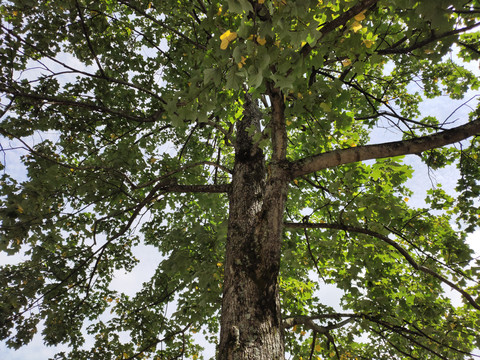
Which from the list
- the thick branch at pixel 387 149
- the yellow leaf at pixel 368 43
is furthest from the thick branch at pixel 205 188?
the yellow leaf at pixel 368 43

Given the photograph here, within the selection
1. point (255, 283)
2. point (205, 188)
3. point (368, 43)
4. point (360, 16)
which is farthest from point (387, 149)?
point (205, 188)

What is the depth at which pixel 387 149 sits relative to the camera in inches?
91.2

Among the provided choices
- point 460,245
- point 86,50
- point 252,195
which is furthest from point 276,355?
point 86,50

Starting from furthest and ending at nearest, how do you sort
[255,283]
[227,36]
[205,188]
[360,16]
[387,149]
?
[205,188] < [387,149] < [255,283] < [360,16] < [227,36]

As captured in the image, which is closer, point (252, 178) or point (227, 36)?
point (227, 36)

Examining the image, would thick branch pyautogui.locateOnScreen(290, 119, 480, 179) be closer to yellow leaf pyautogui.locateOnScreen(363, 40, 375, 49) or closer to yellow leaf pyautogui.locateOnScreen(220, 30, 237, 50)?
yellow leaf pyautogui.locateOnScreen(363, 40, 375, 49)

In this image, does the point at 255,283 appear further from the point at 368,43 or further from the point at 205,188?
the point at 368,43

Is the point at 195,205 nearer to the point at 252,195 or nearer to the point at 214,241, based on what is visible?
the point at 214,241

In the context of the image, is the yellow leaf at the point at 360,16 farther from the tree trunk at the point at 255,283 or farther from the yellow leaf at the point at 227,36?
the tree trunk at the point at 255,283

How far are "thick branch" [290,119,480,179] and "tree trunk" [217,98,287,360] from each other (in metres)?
0.30

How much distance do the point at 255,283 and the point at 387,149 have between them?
1.62 meters

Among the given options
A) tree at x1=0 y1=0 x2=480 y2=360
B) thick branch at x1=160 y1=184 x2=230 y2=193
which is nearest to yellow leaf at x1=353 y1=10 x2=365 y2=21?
tree at x1=0 y1=0 x2=480 y2=360

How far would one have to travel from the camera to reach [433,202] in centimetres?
481

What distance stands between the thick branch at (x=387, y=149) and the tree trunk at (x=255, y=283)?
0.30m
